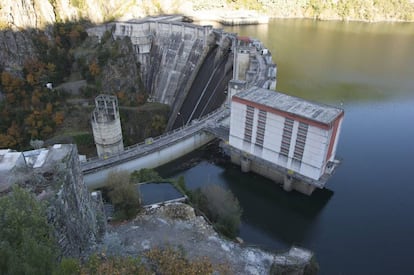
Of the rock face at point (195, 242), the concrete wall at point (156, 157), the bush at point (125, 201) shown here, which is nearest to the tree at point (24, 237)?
the rock face at point (195, 242)

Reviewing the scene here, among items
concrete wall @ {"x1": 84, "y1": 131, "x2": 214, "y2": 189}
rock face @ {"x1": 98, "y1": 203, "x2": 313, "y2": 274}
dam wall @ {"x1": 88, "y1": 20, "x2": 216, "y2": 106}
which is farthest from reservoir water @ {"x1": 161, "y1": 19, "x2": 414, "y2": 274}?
dam wall @ {"x1": 88, "y1": 20, "x2": 216, "y2": 106}

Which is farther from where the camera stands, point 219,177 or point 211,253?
point 219,177

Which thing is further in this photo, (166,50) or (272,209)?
(166,50)

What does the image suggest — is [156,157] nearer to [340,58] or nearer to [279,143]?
[279,143]

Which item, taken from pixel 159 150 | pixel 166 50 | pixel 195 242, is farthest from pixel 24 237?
pixel 166 50

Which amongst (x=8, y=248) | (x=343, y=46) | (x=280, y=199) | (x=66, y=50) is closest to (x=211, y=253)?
(x=8, y=248)

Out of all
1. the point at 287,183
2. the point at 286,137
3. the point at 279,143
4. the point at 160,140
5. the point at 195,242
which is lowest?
the point at 287,183

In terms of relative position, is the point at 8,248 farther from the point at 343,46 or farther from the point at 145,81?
the point at 343,46
